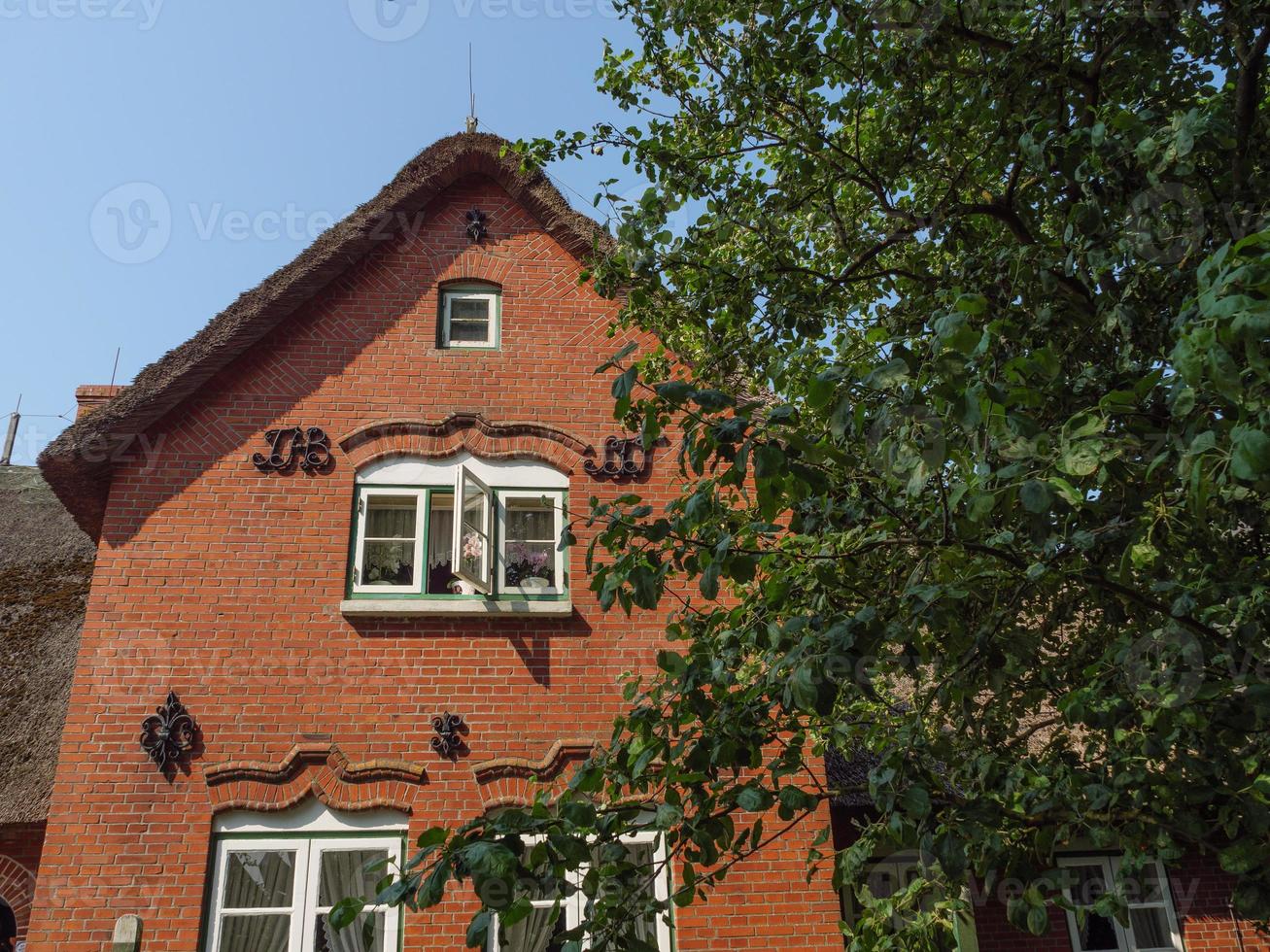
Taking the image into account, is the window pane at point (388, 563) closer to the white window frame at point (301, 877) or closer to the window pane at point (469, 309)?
the white window frame at point (301, 877)

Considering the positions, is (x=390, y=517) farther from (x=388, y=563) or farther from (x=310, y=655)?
(x=310, y=655)

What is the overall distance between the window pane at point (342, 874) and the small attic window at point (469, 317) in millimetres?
4828

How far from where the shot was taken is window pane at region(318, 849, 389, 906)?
27.0 feet

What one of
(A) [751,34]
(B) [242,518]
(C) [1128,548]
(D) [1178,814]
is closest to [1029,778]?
(D) [1178,814]

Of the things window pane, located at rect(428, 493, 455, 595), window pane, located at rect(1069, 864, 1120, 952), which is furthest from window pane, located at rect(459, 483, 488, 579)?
window pane, located at rect(1069, 864, 1120, 952)

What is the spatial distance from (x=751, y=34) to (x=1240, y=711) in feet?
17.6

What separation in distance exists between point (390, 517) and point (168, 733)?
8.52ft

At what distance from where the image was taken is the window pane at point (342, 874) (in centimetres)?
822

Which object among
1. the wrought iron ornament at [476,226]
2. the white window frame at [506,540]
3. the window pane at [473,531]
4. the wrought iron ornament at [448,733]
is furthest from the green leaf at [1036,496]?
the wrought iron ornament at [476,226]

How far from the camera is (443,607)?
894 centimetres

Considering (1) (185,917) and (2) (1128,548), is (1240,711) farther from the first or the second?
(1) (185,917)

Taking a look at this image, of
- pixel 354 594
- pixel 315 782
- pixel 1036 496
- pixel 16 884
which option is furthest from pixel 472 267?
pixel 1036 496

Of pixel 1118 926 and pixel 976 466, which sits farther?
pixel 1118 926

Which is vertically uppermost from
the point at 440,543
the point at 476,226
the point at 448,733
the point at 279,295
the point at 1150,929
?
the point at 476,226
